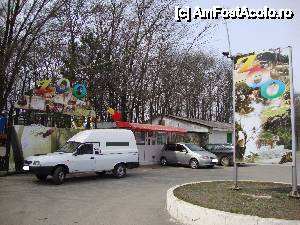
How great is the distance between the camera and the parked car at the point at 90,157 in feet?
49.6

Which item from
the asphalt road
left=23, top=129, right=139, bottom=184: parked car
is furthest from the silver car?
the asphalt road

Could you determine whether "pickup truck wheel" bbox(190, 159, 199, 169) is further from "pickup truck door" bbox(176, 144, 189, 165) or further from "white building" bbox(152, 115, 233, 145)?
"white building" bbox(152, 115, 233, 145)

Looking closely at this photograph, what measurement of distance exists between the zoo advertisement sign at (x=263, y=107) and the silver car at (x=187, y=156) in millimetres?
12441

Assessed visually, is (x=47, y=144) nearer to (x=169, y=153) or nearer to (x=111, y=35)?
(x=169, y=153)

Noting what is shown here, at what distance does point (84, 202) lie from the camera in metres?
11.2

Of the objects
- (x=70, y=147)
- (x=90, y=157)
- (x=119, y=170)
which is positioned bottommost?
(x=119, y=170)

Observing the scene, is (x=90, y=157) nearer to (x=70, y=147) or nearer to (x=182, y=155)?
(x=70, y=147)

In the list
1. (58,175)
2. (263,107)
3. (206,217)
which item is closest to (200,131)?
(58,175)

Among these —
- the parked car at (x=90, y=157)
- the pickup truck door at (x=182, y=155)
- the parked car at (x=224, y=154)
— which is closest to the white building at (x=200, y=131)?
the parked car at (x=224, y=154)

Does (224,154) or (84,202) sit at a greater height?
(224,154)

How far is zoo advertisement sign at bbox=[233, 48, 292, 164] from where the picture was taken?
10969mm

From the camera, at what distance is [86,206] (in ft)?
34.5

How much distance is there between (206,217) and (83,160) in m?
9.29

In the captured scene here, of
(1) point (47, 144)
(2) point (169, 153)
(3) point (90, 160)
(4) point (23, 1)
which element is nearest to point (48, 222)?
(3) point (90, 160)
